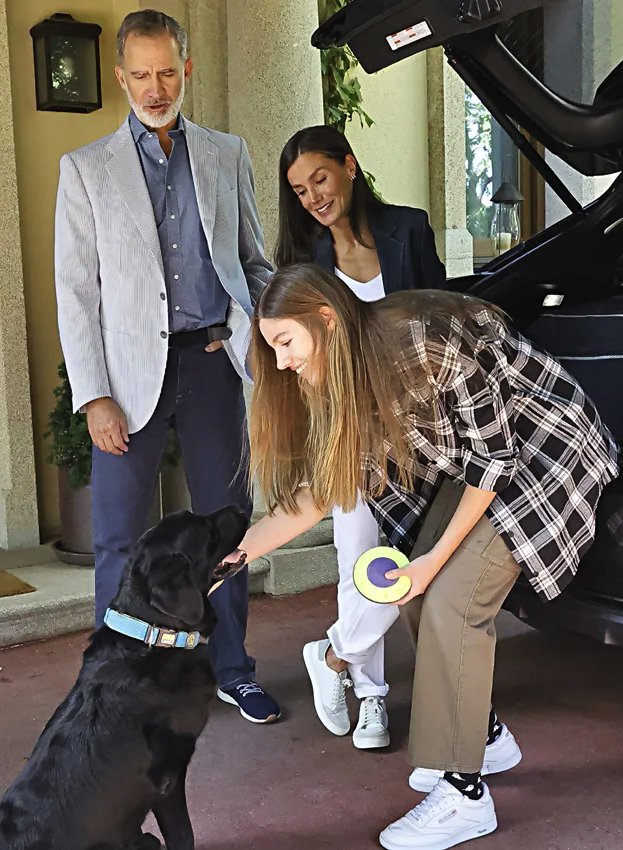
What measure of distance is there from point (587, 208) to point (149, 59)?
1545 mm

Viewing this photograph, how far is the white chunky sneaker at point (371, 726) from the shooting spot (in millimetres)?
2473

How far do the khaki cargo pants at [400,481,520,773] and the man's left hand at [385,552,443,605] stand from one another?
3 cm

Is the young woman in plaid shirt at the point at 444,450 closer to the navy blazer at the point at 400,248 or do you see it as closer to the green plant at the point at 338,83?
the navy blazer at the point at 400,248

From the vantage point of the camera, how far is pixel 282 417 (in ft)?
6.69

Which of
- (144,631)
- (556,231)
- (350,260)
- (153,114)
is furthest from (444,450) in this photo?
(556,231)

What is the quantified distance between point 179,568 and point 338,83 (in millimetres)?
2905

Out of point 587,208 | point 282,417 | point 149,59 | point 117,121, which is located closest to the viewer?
point 282,417

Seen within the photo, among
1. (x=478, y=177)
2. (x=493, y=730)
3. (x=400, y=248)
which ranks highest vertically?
(x=478, y=177)

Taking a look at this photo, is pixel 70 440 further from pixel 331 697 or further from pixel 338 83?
pixel 338 83

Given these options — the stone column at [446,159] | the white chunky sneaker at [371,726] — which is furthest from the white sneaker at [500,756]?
the stone column at [446,159]

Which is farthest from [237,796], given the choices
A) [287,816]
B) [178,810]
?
[178,810]

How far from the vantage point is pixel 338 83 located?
424 centimetres

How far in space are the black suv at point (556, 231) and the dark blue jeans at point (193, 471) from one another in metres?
0.78

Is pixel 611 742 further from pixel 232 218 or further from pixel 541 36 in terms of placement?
pixel 541 36
